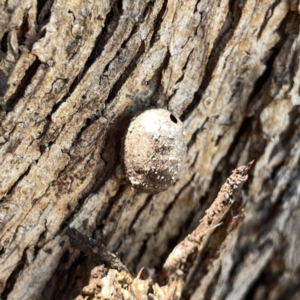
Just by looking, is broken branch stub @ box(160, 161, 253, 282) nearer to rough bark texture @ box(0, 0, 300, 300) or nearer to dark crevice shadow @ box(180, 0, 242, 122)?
rough bark texture @ box(0, 0, 300, 300)

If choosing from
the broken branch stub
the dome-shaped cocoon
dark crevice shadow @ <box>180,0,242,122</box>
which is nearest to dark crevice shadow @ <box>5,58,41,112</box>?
the dome-shaped cocoon

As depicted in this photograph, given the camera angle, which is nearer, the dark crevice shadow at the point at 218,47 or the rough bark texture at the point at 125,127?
the rough bark texture at the point at 125,127

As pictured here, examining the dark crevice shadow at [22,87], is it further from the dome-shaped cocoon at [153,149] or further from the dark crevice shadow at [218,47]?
the dark crevice shadow at [218,47]

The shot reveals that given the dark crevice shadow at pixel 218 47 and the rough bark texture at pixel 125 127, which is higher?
the dark crevice shadow at pixel 218 47

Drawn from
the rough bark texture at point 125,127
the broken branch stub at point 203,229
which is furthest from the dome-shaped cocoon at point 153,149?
the broken branch stub at point 203,229

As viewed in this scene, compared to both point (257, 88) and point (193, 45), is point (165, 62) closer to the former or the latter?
point (193, 45)

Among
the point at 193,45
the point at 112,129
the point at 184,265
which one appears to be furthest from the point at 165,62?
the point at 184,265

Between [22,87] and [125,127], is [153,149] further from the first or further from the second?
[22,87]

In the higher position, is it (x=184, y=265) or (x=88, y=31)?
(x=88, y=31)

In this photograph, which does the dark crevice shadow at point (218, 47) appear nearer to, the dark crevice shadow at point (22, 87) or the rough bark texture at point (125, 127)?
the rough bark texture at point (125, 127)
